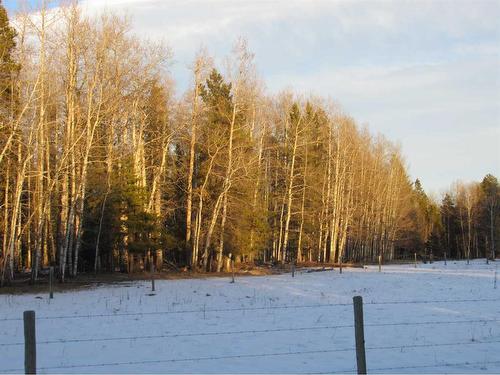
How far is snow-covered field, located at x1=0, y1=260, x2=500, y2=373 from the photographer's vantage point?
864 cm

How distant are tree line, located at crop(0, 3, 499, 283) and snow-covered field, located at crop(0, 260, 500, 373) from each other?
21.1ft

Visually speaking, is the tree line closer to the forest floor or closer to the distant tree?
the forest floor

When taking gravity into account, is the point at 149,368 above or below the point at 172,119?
below

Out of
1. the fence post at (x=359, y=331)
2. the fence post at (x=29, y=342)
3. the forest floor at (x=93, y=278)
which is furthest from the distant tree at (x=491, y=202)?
the fence post at (x=29, y=342)

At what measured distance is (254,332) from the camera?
Result: 11.9m

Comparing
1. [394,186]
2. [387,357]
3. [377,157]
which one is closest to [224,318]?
[387,357]

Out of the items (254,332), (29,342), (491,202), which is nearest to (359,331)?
(29,342)

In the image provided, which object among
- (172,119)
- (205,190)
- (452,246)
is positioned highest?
(172,119)

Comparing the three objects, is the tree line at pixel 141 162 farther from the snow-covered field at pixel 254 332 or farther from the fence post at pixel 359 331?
the fence post at pixel 359 331

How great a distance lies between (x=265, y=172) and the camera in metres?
47.1

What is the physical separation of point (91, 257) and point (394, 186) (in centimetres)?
4088

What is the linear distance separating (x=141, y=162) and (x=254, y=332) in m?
24.3

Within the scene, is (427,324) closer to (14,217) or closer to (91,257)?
(14,217)

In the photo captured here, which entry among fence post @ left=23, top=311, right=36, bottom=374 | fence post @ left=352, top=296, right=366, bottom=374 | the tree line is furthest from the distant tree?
fence post @ left=23, top=311, right=36, bottom=374
